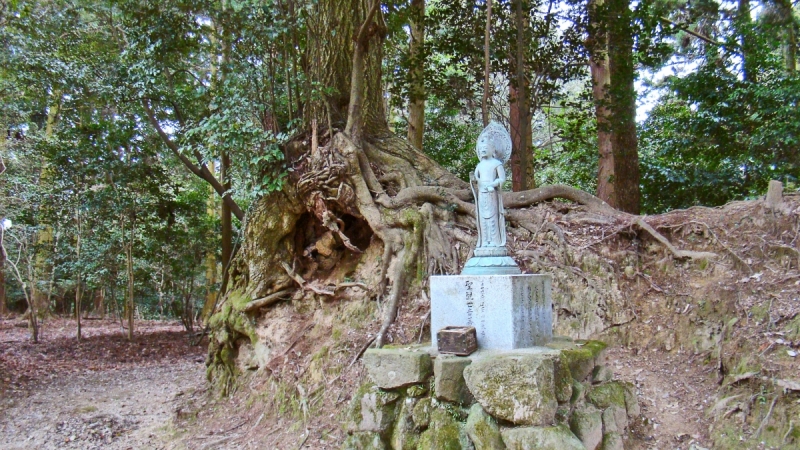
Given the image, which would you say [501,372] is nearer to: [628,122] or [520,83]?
[520,83]

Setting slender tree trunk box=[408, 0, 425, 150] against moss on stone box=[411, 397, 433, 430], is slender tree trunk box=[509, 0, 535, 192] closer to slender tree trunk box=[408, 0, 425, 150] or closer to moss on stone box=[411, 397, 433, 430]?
slender tree trunk box=[408, 0, 425, 150]

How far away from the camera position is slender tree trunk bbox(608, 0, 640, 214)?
8008 mm

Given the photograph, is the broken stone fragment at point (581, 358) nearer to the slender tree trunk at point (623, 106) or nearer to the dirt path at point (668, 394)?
the dirt path at point (668, 394)

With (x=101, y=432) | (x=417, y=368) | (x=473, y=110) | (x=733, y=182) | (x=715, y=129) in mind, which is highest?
(x=473, y=110)

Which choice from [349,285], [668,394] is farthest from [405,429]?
[349,285]

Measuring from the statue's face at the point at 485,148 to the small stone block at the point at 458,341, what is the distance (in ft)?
5.04

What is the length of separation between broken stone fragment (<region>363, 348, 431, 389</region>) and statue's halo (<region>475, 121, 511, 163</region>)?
1910 mm

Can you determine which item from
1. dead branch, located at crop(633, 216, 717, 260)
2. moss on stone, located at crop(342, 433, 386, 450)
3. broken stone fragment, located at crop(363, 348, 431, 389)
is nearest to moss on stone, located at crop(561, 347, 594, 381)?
broken stone fragment, located at crop(363, 348, 431, 389)

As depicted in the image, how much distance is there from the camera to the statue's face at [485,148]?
4539 mm

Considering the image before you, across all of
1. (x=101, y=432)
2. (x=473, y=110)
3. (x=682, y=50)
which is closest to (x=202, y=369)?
(x=101, y=432)

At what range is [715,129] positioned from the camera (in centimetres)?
830

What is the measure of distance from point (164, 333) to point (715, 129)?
13.3 m

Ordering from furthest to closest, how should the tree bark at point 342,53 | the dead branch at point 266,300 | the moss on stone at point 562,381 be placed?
the tree bark at point 342,53 → the dead branch at point 266,300 → the moss on stone at point 562,381

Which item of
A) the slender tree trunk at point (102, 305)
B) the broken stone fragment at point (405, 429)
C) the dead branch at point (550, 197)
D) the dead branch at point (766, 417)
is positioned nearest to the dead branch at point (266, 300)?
the dead branch at point (550, 197)
